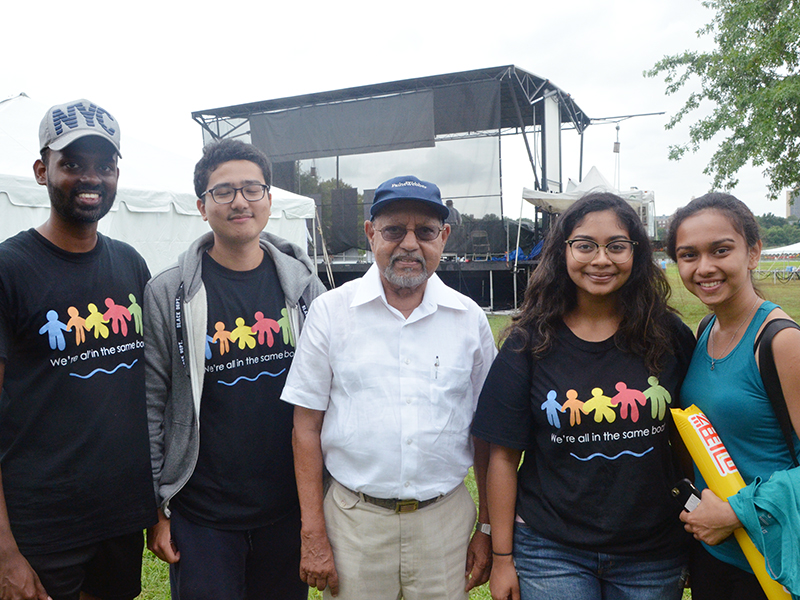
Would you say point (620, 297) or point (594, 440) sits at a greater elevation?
point (620, 297)

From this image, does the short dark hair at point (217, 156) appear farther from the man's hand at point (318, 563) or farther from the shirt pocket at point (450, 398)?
the man's hand at point (318, 563)

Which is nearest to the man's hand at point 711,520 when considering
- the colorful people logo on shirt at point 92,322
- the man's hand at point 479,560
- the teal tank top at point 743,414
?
Answer: the teal tank top at point 743,414

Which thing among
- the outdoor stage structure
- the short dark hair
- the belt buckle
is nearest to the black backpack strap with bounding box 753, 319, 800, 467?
the belt buckle

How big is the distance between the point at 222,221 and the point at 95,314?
578 mm

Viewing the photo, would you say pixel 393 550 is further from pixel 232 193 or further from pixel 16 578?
pixel 232 193

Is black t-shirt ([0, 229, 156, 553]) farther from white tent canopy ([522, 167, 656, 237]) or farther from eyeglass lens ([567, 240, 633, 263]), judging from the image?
white tent canopy ([522, 167, 656, 237])

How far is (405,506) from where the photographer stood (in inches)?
77.3

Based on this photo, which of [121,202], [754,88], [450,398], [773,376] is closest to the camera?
[773,376]

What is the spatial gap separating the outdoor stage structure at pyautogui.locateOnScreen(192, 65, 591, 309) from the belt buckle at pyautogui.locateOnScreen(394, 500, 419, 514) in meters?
11.0

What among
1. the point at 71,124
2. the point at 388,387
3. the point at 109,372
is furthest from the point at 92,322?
the point at 388,387

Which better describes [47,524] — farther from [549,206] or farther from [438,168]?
[438,168]

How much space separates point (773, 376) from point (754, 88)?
1313cm

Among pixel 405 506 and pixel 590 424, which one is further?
pixel 405 506

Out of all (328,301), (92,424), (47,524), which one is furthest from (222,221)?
(47,524)
